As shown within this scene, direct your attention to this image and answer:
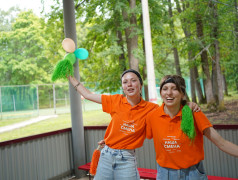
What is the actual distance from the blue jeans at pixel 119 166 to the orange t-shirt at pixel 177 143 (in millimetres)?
355

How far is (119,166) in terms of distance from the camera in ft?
5.77

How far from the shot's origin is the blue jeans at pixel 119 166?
174cm

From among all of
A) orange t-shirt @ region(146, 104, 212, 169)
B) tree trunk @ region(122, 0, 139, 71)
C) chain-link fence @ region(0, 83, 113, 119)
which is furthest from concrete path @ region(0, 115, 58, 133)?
orange t-shirt @ region(146, 104, 212, 169)

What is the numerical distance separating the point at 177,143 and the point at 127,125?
0.48 meters

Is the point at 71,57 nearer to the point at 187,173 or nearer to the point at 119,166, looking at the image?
the point at 119,166

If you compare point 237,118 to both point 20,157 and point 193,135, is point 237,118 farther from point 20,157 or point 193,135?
point 193,135

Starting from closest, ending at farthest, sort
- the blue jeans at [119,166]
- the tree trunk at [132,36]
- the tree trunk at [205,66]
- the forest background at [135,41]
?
the blue jeans at [119,166]
the forest background at [135,41]
the tree trunk at [132,36]
the tree trunk at [205,66]

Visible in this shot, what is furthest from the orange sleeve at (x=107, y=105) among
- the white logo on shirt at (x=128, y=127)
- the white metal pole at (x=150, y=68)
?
the white metal pole at (x=150, y=68)

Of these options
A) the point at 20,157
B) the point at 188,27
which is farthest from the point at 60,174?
the point at 188,27

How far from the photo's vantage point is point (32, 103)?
11906 mm

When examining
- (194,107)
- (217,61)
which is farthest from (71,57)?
(217,61)

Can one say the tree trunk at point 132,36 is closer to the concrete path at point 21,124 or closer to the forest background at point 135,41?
the forest background at point 135,41

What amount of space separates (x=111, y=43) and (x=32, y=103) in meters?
5.68

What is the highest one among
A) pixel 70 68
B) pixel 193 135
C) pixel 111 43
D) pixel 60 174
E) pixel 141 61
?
pixel 111 43
